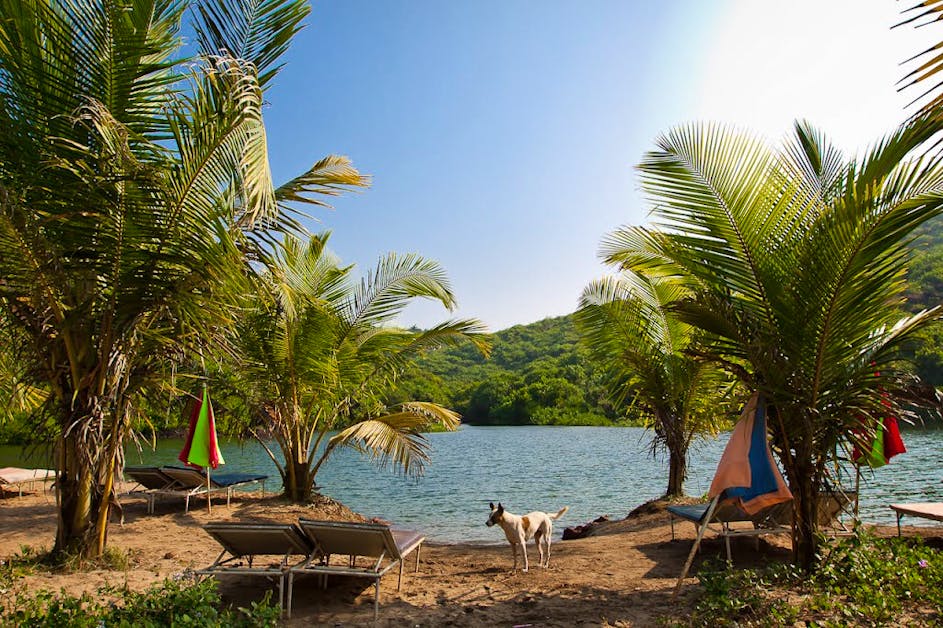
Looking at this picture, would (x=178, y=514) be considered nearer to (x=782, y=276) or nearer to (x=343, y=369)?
(x=343, y=369)

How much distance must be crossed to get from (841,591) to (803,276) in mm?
2416

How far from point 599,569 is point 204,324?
4568 millimetres

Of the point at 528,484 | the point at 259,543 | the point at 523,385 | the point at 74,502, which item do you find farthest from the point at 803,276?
the point at 523,385

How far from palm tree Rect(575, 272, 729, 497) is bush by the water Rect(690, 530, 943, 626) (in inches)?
191

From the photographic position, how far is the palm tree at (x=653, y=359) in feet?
33.4

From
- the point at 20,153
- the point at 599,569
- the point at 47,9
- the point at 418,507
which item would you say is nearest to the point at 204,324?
the point at 20,153

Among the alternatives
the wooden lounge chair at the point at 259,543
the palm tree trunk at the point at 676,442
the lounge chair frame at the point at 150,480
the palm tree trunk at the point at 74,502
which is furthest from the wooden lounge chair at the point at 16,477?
the palm tree trunk at the point at 676,442

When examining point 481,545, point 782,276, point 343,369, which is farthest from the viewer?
point 343,369

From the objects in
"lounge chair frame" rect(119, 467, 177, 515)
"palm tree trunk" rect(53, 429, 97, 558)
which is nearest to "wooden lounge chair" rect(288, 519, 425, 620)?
"palm tree trunk" rect(53, 429, 97, 558)

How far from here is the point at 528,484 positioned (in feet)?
55.3

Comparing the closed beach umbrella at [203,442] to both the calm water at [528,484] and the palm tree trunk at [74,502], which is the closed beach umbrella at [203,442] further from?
the palm tree trunk at [74,502]

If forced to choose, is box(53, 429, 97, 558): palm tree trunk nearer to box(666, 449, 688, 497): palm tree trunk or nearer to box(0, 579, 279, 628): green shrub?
box(0, 579, 279, 628): green shrub

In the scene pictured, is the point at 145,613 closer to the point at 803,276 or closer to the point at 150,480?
the point at 803,276

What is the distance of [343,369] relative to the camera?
10.8m
